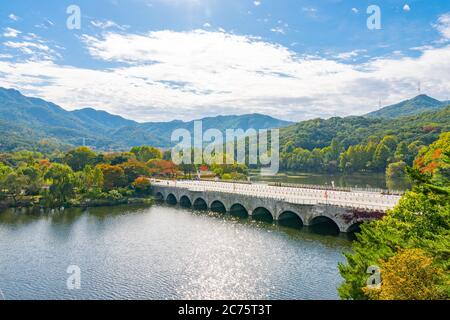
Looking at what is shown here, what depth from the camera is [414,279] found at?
16.9 m

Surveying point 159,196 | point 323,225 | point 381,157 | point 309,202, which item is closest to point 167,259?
point 309,202

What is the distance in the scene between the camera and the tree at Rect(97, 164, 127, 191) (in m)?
84.2

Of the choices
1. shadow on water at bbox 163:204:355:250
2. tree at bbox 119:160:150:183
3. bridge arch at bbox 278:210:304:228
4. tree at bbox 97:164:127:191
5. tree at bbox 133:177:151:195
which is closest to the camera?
shadow on water at bbox 163:204:355:250

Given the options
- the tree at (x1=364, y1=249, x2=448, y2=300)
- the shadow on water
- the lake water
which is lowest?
the lake water

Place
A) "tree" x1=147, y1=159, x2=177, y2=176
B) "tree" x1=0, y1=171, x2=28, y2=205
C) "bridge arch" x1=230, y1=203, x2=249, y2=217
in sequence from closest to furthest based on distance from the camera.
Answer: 1. "bridge arch" x1=230, y1=203, x2=249, y2=217
2. "tree" x1=0, y1=171, x2=28, y2=205
3. "tree" x1=147, y1=159, x2=177, y2=176

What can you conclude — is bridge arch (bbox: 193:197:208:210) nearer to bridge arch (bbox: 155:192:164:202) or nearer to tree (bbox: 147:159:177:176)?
bridge arch (bbox: 155:192:164:202)

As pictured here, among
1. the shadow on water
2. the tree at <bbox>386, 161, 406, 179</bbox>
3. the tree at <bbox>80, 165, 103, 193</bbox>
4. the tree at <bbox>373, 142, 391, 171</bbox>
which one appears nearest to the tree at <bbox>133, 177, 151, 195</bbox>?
the tree at <bbox>80, 165, 103, 193</bbox>

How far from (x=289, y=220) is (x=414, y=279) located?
132ft

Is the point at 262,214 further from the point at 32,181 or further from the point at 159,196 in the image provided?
the point at 32,181

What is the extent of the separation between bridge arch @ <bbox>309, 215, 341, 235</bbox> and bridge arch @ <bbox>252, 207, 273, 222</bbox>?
26.1ft

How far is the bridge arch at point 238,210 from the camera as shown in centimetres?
6556

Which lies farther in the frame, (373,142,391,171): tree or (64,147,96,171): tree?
(373,142,391,171): tree

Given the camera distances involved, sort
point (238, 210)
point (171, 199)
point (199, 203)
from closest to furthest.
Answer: point (238, 210), point (199, 203), point (171, 199)
